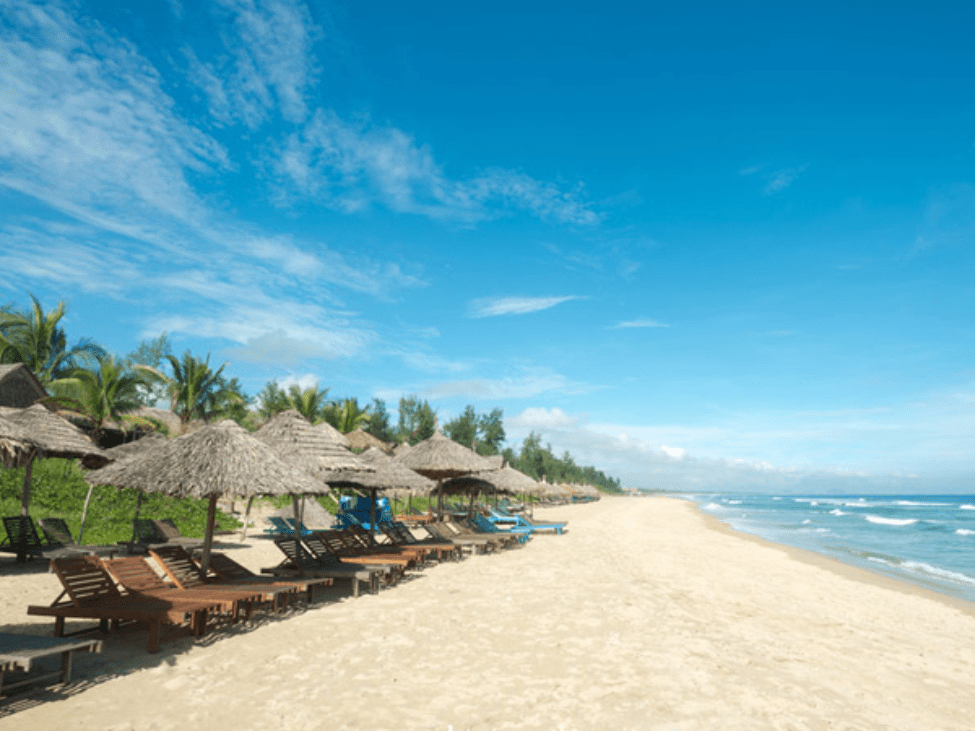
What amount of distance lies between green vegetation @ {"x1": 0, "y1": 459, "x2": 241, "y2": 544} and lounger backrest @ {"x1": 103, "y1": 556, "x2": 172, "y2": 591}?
9.50 meters

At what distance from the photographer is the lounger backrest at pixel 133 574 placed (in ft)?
22.8

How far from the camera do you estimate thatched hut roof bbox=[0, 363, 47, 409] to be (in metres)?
24.8

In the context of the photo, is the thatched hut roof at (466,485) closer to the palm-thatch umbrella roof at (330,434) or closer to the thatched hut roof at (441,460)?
the thatched hut roof at (441,460)

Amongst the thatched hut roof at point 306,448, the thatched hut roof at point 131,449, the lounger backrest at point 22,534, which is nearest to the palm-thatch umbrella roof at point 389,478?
the thatched hut roof at point 306,448

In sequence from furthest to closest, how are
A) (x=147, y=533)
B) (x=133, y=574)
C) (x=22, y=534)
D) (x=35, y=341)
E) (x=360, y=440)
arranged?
1. (x=360, y=440)
2. (x=35, y=341)
3. (x=147, y=533)
4. (x=22, y=534)
5. (x=133, y=574)

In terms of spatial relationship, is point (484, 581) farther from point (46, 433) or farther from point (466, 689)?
point (46, 433)

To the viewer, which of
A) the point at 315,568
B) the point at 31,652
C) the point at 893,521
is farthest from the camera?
the point at 893,521

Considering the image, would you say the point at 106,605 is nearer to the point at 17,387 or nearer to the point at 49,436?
the point at 49,436

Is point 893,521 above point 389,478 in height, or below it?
below

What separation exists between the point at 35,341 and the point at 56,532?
25.1 metres

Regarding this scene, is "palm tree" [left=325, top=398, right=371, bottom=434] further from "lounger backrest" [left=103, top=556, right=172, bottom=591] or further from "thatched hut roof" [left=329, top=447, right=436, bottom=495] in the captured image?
"lounger backrest" [left=103, top=556, right=172, bottom=591]

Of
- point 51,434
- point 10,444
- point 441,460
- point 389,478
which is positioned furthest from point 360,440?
point 10,444

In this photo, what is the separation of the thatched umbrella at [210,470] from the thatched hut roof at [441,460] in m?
7.41

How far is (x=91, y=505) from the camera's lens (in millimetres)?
18547
